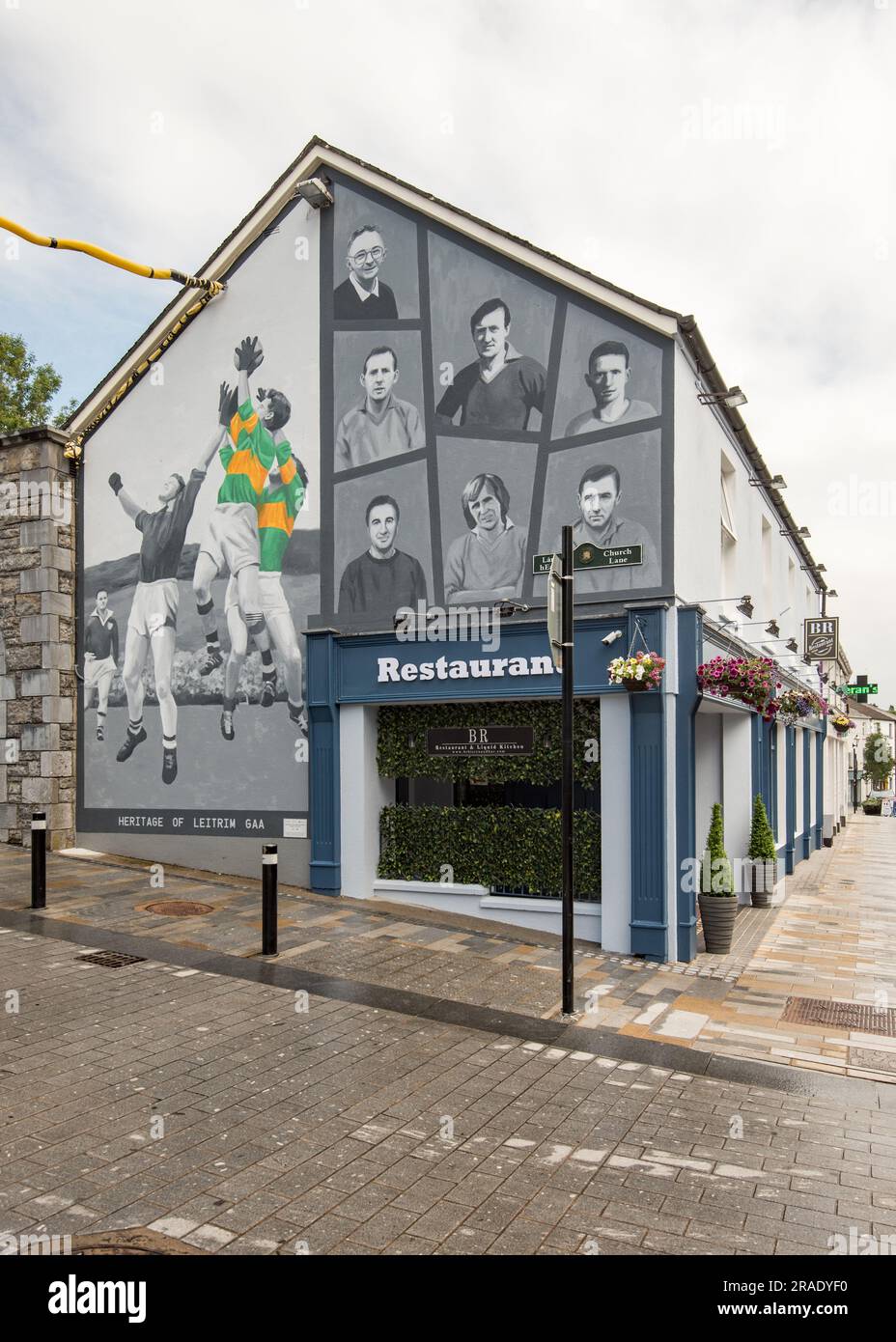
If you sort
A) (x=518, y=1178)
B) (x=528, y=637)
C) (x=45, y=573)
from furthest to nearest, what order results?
1. (x=45, y=573)
2. (x=528, y=637)
3. (x=518, y=1178)

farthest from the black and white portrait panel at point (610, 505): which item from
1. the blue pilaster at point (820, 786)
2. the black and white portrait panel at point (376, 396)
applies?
the blue pilaster at point (820, 786)

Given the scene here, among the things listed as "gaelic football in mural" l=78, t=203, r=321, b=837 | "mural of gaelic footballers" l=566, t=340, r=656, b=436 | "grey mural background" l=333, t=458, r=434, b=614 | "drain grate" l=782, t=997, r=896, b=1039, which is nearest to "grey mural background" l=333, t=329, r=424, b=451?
"gaelic football in mural" l=78, t=203, r=321, b=837

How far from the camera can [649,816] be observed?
10.5 meters

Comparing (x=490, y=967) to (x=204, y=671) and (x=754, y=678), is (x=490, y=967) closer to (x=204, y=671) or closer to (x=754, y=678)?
(x=754, y=678)

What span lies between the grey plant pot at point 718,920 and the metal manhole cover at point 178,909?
5.89 metres

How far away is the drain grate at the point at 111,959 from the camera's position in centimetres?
881

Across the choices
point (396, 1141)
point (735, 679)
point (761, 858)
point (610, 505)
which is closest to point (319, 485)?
point (610, 505)

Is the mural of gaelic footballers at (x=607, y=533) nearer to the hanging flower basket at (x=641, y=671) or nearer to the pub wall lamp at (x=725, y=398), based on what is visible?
the hanging flower basket at (x=641, y=671)

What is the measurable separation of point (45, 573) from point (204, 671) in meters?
3.52

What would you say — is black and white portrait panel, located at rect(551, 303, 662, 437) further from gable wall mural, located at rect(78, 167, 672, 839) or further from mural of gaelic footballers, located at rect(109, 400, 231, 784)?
mural of gaelic footballers, located at rect(109, 400, 231, 784)

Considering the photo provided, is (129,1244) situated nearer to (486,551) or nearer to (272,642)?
(486,551)

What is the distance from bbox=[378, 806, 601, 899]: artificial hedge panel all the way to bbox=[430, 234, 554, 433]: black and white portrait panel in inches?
195

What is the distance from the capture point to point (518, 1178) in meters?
4.91
